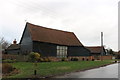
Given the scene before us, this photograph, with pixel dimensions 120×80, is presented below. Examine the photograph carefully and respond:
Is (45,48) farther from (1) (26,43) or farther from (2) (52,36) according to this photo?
(2) (52,36)

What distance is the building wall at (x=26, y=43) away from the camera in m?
41.0

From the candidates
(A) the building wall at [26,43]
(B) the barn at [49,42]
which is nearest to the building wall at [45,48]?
(B) the barn at [49,42]

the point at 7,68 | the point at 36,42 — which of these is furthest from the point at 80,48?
the point at 7,68

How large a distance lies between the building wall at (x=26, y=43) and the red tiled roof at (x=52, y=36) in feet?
4.06

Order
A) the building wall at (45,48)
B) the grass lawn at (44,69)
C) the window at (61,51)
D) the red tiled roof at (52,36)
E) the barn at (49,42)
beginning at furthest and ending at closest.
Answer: the window at (61,51) → the red tiled roof at (52,36) → the barn at (49,42) → the building wall at (45,48) → the grass lawn at (44,69)

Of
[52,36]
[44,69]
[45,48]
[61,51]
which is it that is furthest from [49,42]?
[44,69]

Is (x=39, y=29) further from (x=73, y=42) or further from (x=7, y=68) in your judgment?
(x=7, y=68)

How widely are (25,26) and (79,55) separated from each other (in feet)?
57.8

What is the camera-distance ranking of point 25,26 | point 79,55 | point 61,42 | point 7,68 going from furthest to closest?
point 79,55, point 61,42, point 25,26, point 7,68

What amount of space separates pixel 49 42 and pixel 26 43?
5494 millimetres

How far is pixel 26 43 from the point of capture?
42062mm

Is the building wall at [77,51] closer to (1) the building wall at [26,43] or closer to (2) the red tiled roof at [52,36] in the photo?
(2) the red tiled roof at [52,36]

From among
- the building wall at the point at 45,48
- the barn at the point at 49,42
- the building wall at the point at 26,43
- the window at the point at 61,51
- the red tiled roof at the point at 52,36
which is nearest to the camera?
the building wall at the point at 45,48

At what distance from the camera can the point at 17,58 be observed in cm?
3609
